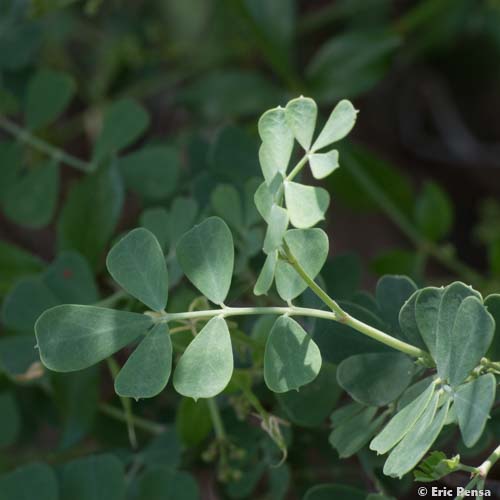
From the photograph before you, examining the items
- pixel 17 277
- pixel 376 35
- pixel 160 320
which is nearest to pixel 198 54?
pixel 376 35

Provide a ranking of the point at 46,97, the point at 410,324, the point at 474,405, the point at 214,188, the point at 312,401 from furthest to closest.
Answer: the point at 46,97 < the point at 214,188 < the point at 312,401 < the point at 410,324 < the point at 474,405

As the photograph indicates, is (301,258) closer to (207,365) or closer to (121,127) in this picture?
(207,365)

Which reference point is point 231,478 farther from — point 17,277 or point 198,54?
point 198,54

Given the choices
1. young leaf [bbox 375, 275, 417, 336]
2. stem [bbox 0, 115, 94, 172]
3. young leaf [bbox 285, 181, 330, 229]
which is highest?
young leaf [bbox 285, 181, 330, 229]

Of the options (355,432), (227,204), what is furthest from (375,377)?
(227,204)

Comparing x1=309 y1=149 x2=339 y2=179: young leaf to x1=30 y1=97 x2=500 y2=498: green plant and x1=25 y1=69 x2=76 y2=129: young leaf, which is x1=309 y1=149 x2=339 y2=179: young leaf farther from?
x1=25 y1=69 x2=76 y2=129: young leaf

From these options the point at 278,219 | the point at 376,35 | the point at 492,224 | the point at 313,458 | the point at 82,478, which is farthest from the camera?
the point at 492,224

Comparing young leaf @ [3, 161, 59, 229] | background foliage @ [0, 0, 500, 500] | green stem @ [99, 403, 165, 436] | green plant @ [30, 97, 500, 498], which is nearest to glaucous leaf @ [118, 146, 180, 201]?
Result: background foliage @ [0, 0, 500, 500]
